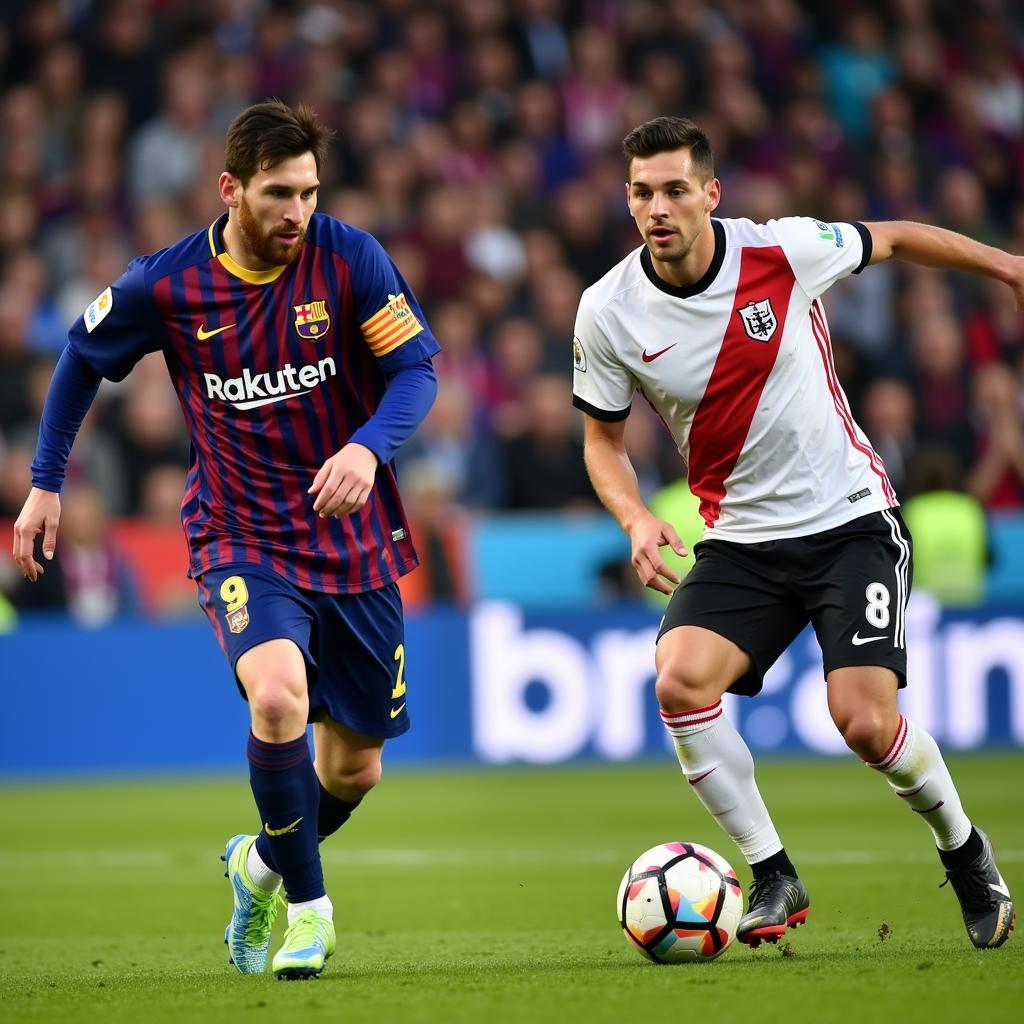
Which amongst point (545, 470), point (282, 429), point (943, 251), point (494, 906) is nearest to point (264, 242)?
point (282, 429)

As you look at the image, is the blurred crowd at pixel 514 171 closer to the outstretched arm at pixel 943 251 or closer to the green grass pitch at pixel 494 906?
the green grass pitch at pixel 494 906

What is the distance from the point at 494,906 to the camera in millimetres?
7305

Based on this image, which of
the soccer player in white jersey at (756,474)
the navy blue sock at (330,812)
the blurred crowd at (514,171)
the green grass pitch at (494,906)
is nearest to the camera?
the green grass pitch at (494,906)

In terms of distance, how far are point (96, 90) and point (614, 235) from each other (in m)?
4.71

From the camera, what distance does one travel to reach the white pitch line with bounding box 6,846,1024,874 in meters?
8.48

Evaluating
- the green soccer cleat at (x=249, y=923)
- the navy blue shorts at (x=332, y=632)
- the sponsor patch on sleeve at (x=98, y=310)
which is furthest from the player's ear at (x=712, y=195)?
the green soccer cleat at (x=249, y=923)

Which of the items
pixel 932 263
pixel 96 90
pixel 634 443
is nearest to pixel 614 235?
pixel 634 443

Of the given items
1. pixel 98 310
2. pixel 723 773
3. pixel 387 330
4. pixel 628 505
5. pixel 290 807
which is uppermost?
pixel 98 310

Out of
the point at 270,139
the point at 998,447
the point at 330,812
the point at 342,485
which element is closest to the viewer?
the point at 342,485

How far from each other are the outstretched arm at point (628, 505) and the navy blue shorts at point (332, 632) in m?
0.74

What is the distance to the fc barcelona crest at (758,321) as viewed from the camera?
226 inches

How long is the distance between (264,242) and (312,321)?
273 mm

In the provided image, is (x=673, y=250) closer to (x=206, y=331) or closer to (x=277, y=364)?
(x=277, y=364)

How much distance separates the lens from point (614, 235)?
52.0 ft
